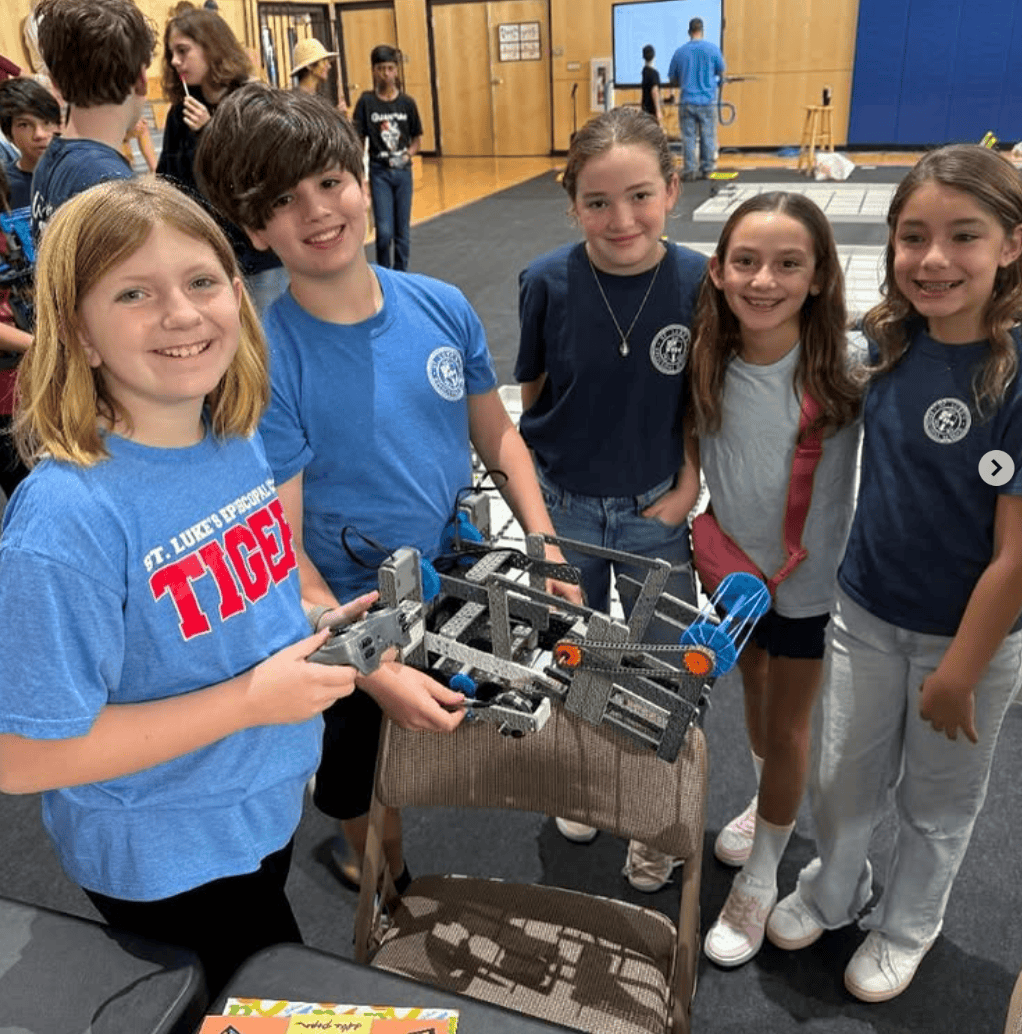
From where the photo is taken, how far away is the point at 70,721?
3.12 ft

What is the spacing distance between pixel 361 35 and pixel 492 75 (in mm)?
2286

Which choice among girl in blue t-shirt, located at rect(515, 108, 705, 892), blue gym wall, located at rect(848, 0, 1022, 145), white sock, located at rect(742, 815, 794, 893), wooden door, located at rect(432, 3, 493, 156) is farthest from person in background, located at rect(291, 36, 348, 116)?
wooden door, located at rect(432, 3, 493, 156)

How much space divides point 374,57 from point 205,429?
665 cm

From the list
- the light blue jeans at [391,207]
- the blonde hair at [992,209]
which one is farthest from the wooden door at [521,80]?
the blonde hair at [992,209]

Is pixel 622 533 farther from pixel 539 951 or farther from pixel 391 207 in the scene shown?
pixel 391 207

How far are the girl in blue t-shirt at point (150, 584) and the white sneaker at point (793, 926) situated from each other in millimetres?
1186

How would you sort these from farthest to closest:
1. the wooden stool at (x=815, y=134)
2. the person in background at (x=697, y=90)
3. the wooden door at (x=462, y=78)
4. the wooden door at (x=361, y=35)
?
the wooden door at (x=361, y=35)
the wooden door at (x=462, y=78)
the wooden stool at (x=815, y=134)
the person in background at (x=697, y=90)

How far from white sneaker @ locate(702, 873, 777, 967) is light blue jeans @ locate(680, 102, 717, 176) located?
10476mm

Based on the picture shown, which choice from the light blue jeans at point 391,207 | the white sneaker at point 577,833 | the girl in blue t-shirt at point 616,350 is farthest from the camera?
the light blue jeans at point 391,207

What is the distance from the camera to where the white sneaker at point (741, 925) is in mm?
1855

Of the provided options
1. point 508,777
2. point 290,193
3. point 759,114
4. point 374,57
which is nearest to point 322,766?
point 508,777

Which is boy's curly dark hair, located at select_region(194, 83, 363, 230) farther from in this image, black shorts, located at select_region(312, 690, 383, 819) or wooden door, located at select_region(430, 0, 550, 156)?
wooden door, located at select_region(430, 0, 550, 156)

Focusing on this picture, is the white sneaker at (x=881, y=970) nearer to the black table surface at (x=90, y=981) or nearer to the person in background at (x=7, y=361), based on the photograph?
the black table surface at (x=90, y=981)

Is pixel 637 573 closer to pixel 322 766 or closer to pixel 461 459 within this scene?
pixel 461 459
